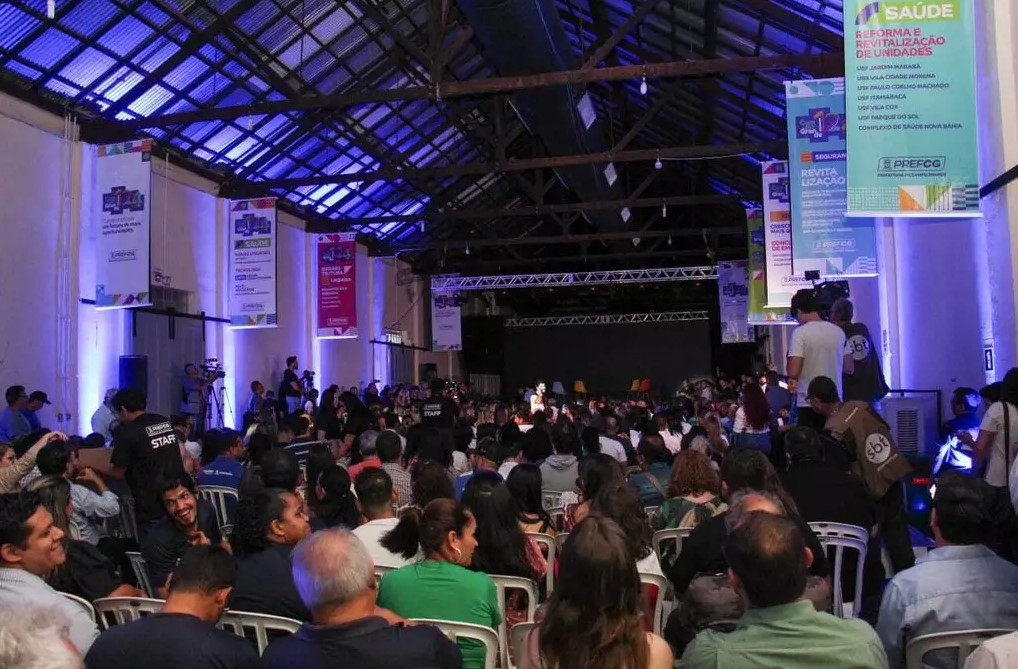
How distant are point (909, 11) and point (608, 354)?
24724mm

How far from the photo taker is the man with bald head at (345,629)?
2.06m

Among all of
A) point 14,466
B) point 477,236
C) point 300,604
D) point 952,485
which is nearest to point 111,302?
point 14,466

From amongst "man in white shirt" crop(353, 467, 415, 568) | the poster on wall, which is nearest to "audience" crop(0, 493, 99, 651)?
"man in white shirt" crop(353, 467, 415, 568)

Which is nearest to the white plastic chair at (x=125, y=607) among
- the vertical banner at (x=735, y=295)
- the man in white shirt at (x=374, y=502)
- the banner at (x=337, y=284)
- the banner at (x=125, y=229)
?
the man in white shirt at (x=374, y=502)

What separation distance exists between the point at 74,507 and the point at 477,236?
2150 centimetres

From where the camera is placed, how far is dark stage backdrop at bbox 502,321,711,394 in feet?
96.5

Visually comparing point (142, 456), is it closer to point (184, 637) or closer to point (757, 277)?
point (184, 637)

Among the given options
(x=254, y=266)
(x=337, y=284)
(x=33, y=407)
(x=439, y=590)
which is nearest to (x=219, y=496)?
(x=439, y=590)

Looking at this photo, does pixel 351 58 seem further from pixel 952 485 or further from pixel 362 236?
pixel 952 485

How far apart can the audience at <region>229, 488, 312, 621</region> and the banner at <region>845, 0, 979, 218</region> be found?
4.03 metres

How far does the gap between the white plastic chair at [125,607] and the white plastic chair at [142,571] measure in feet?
3.08

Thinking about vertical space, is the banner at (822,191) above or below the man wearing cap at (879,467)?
above

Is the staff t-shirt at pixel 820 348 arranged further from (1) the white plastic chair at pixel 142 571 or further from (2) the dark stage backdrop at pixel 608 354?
(2) the dark stage backdrop at pixel 608 354

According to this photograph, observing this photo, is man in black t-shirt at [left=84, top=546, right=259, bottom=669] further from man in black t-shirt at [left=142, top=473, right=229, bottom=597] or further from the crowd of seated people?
man in black t-shirt at [left=142, top=473, right=229, bottom=597]
